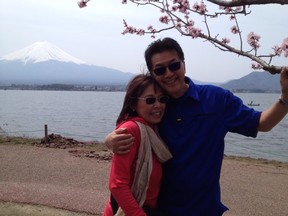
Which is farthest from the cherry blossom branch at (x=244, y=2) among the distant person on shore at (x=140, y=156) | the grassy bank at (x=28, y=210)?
the grassy bank at (x=28, y=210)

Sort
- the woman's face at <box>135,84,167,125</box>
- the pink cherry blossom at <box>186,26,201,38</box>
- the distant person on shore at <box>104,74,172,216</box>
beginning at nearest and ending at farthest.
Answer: the distant person on shore at <box>104,74,172,216</box> < the woman's face at <box>135,84,167,125</box> < the pink cherry blossom at <box>186,26,201,38</box>

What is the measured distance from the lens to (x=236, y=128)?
216 centimetres

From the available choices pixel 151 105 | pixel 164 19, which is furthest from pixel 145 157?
pixel 164 19

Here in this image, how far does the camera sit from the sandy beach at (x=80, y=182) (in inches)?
249

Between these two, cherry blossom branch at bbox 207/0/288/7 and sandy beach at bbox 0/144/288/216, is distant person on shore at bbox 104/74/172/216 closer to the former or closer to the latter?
cherry blossom branch at bbox 207/0/288/7

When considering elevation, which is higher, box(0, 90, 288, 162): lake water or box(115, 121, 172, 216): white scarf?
box(115, 121, 172, 216): white scarf

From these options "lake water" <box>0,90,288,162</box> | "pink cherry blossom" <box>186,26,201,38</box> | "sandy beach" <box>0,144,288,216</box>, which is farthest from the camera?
→ "lake water" <box>0,90,288,162</box>

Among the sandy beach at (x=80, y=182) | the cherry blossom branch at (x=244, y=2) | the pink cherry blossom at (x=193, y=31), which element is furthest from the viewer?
the sandy beach at (x=80, y=182)

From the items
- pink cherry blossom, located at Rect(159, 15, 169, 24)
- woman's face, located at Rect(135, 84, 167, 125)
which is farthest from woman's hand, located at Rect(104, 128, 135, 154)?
pink cherry blossom, located at Rect(159, 15, 169, 24)

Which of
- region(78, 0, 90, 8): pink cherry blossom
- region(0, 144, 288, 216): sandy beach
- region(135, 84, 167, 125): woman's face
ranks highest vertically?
region(78, 0, 90, 8): pink cherry blossom

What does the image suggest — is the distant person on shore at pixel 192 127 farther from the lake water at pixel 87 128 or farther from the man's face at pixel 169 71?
the lake water at pixel 87 128

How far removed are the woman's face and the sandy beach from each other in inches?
157

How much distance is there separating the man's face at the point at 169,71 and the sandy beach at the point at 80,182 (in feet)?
13.3

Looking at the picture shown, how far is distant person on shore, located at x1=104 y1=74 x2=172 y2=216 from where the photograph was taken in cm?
193
